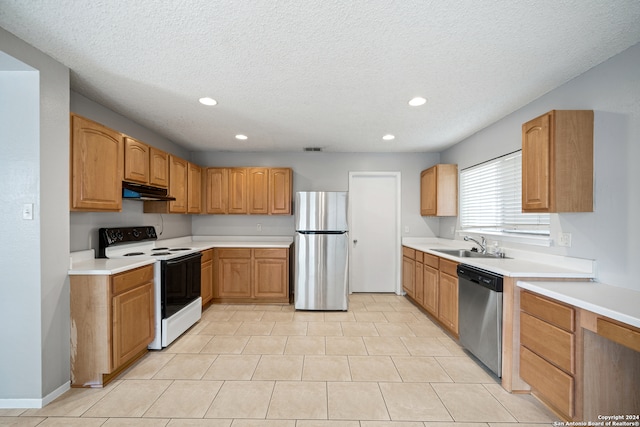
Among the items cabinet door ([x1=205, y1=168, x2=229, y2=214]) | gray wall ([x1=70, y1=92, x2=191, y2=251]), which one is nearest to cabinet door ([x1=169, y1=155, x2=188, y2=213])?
gray wall ([x1=70, y1=92, x2=191, y2=251])

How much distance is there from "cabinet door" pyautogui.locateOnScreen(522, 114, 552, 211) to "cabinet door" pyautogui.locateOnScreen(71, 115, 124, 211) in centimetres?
363

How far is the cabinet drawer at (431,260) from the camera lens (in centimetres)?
348

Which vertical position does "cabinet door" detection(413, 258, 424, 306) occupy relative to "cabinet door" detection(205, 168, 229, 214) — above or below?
below

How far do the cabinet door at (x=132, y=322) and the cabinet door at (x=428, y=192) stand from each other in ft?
12.6

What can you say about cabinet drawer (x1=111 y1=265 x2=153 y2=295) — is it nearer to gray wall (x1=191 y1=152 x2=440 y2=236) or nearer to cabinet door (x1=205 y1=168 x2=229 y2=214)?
cabinet door (x1=205 y1=168 x2=229 y2=214)

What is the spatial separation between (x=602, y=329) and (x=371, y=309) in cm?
287

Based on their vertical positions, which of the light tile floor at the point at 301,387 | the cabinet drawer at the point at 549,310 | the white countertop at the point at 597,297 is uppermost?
the white countertop at the point at 597,297

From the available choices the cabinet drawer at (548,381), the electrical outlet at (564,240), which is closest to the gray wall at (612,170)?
the electrical outlet at (564,240)

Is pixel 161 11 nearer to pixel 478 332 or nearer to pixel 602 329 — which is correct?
pixel 602 329

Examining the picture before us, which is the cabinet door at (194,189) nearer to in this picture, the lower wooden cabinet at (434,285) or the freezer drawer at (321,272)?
the freezer drawer at (321,272)

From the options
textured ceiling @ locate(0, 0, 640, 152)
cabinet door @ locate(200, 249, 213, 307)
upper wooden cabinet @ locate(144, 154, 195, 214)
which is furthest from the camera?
cabinet door @ locate(200, 249, 213, 307)

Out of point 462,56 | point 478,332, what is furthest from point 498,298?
point 462,56

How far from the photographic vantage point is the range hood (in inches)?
111

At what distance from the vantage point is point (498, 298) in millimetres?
2299
